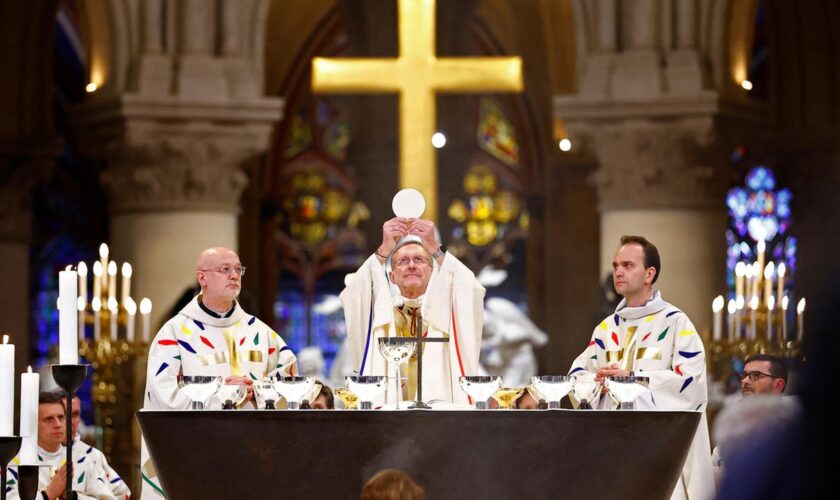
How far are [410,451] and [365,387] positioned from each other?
1.28ft

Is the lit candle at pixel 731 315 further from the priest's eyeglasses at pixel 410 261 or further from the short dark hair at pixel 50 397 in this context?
the short dark hair at pixel 50 397

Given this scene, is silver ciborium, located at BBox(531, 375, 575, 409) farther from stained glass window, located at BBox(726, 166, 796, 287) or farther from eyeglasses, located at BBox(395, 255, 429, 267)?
stained glass window, located at BBox(726, 166, 796, 287)

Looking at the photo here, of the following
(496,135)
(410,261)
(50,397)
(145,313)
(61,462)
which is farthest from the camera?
(496,135)

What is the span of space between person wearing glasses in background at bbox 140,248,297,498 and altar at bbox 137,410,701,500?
1.15 m

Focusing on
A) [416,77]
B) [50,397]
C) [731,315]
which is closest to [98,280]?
[416,77]

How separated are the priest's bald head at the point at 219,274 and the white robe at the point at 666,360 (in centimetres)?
144

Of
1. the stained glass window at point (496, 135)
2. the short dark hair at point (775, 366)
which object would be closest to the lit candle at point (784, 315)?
the short dark hair at point (775, 366)

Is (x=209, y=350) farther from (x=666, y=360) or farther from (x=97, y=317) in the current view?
(x=97, y=317)

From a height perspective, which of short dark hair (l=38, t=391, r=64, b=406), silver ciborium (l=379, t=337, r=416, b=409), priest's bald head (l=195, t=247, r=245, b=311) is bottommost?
short dark hair (l=38, t=391, r=64, b=406)

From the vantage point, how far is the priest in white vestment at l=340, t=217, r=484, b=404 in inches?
298

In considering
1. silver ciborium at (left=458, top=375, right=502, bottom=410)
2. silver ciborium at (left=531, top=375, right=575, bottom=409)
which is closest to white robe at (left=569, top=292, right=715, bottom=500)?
silver ciborium at (left=531, top=375, right=575, bottom=409)

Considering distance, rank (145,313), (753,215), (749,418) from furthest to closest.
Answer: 1. (753,215)
2. (145,313)
3. (749,418)

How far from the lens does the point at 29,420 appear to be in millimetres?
6031

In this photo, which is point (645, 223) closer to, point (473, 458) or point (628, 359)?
point (628, 359)
